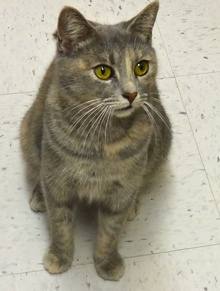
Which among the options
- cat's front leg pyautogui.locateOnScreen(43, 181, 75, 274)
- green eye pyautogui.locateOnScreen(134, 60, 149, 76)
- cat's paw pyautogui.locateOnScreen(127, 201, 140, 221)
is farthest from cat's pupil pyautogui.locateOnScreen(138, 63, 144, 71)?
cat's paw pyautogui.locateOnScreen(127, 201, 140, 221)

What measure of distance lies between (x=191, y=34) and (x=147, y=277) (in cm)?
98

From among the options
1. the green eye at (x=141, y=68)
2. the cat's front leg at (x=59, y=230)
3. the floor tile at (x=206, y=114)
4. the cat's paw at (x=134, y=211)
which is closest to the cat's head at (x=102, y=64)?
the green eye at (x=141, y=68)

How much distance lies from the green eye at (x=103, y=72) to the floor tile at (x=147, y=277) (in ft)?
2.07

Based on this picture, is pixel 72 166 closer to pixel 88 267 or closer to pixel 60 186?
pixel 60 186

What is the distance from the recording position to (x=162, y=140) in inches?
60.2

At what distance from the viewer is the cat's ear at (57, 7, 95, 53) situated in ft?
3.57

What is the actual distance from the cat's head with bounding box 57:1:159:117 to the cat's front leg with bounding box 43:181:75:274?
1.04 feet

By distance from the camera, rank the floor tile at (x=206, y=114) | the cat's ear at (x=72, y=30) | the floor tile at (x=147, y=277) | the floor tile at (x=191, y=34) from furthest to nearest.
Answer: the floor tile at (x=191, y=34)
the floor tile at (x=206, y=114)
the floor tile at (x=147, y=277)
the cat's ear at (x=72, y=30)

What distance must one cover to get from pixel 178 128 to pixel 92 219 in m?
0.44

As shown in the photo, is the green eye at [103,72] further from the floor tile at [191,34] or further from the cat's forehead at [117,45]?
the floor tile at [191,34]

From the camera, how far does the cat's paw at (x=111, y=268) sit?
146 centimetres

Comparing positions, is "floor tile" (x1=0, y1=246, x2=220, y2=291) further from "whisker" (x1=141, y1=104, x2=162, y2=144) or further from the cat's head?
the cat's head

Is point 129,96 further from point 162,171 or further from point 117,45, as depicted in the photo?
point 162,171

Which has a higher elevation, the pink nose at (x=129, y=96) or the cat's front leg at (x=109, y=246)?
the pink nose at (x=129, y=96)
